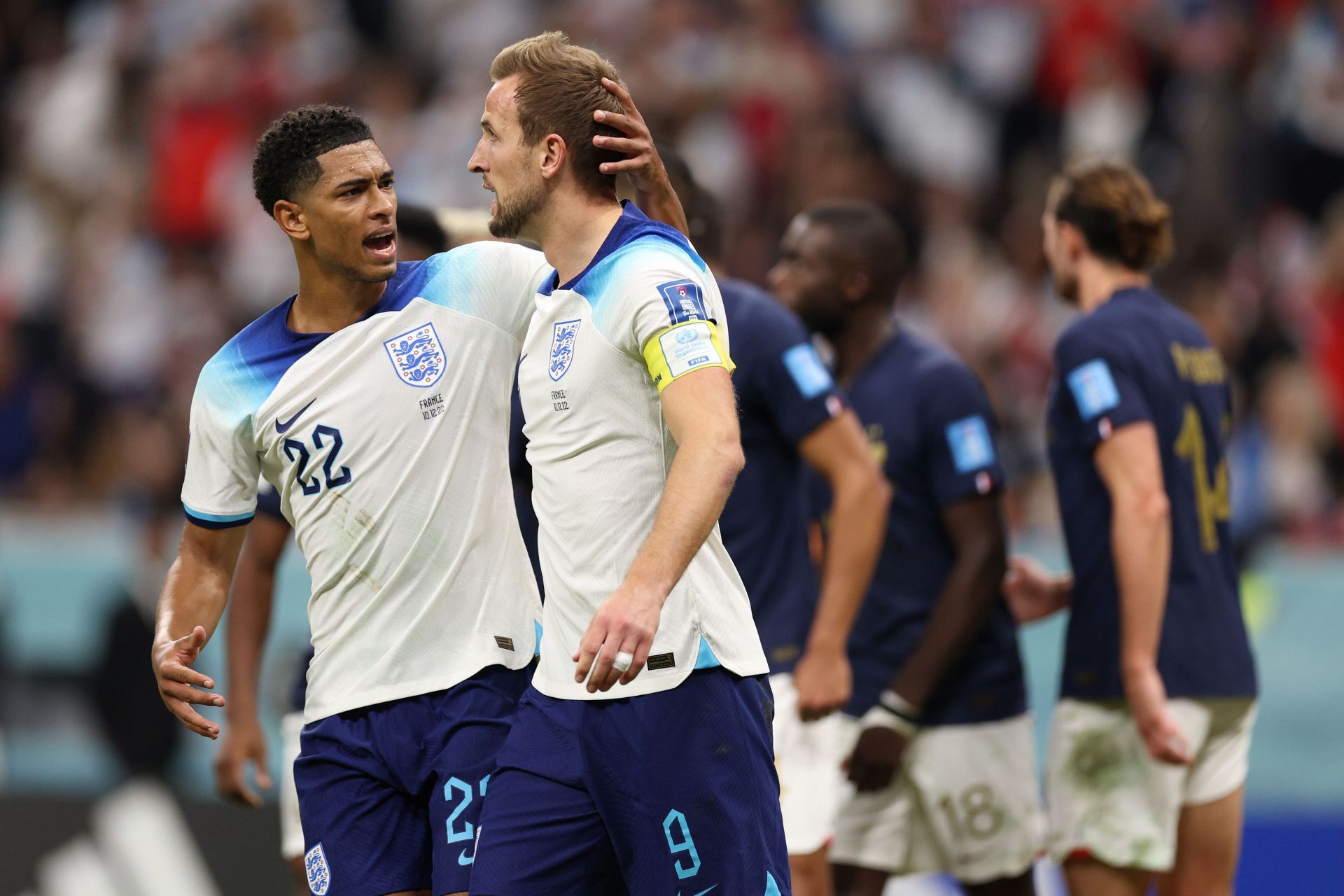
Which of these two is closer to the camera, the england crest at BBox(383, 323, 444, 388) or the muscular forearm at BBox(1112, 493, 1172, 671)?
the england crest at BBox(383, 323, 444, 388)

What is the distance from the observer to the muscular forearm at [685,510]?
3496 mm

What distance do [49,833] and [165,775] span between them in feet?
5.21

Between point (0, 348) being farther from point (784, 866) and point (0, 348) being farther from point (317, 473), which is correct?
point (784, 866)

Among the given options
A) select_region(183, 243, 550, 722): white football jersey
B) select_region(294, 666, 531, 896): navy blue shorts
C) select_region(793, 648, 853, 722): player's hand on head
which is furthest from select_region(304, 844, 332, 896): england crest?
select_region(793, 648, 853, 722): player's hand on head

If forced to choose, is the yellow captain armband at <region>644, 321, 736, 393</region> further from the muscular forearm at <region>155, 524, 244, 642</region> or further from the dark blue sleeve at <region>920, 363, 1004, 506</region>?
the dark blue sleeve at <region>920, 363, 1004, 506</region>

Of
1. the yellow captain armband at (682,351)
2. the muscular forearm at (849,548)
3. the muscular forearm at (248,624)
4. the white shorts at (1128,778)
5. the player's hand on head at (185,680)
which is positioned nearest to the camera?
the yellow captain armband at (682,351)

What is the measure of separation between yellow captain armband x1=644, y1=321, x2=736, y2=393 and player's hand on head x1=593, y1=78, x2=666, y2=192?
49 cm

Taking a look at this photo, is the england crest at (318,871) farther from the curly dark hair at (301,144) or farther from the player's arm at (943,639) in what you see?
the player's arm at (943,639)

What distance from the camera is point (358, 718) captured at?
445 centimetres

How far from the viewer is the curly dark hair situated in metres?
4.50

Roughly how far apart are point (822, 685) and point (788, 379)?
3.04ft

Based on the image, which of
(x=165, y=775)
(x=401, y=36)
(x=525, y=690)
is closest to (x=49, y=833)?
(x=165, y=775)

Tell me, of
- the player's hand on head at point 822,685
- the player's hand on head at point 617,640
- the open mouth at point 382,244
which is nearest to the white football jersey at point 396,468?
the open mouth at point 382,244

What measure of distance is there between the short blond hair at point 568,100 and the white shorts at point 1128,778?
2.64 meters
